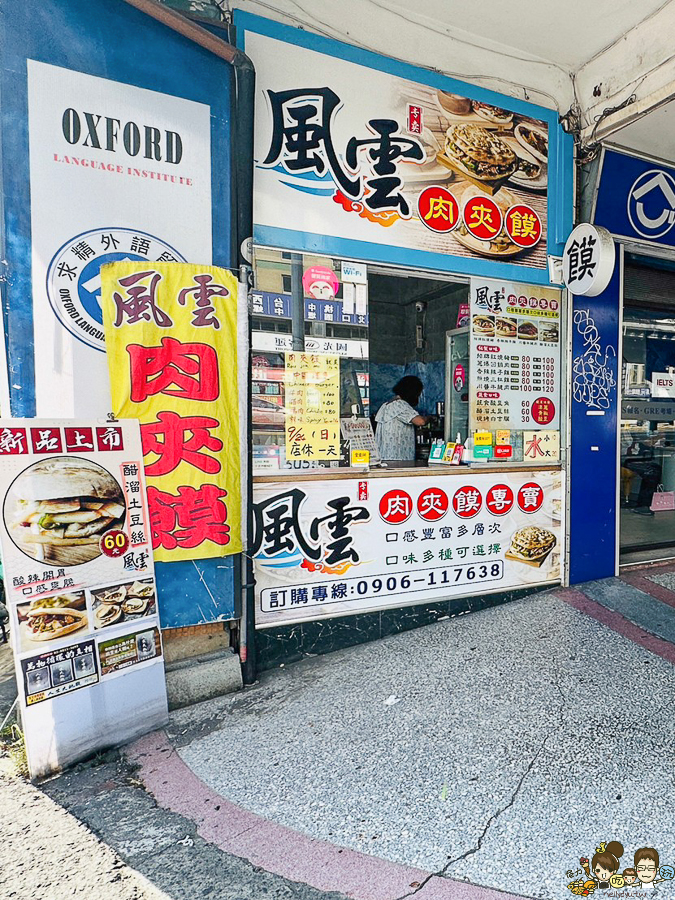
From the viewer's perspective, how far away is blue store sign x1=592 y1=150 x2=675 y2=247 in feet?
16.2

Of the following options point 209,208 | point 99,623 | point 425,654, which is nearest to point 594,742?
point 425,654

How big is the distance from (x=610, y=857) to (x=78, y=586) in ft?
9.05

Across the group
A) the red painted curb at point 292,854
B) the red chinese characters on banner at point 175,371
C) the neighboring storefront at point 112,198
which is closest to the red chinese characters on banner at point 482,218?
the neighboring storefront at point 112,198

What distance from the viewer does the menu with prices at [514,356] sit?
15.1 feet

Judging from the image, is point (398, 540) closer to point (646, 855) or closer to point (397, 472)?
point (397, 472)

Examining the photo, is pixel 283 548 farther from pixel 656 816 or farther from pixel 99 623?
pixel 656 816

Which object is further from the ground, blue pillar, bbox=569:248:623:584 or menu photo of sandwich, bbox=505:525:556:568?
blue pillar, bbox=569:248:623:584

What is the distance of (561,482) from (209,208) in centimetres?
370

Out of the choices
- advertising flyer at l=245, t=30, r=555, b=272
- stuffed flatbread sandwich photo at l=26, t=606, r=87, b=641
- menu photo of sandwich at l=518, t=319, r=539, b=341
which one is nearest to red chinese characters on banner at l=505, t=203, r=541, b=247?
advertising flyer at l=245, t=30, r=555, b=272

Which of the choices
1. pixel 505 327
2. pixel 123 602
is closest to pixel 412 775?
pixel 123 602

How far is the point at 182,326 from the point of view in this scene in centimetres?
334

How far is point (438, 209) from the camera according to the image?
4.31 meters

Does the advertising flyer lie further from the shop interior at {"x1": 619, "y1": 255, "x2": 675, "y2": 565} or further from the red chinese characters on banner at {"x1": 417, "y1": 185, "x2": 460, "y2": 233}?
the shop interior at {"x1": 619, "y1": 255, "x2": 675, "y2": 565}

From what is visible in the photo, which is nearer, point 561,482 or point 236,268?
point 236,268
